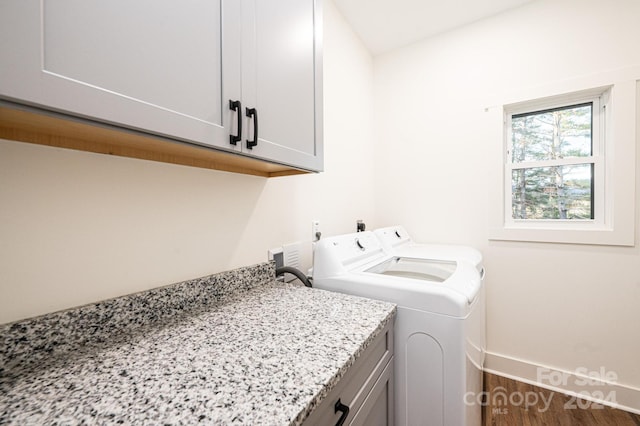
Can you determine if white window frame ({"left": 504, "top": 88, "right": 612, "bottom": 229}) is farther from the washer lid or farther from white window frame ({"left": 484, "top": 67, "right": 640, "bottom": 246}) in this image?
the washer lid

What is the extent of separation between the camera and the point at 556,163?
1805 millimetres

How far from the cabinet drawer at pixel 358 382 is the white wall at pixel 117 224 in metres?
0.64

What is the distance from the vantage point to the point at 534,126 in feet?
6.30

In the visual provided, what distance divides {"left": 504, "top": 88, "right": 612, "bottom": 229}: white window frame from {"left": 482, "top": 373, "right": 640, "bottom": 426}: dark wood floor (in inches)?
44.2

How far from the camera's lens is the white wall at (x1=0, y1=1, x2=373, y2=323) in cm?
59

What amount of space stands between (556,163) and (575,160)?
0.10m

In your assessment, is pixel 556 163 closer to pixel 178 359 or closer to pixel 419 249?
pixel 419 249

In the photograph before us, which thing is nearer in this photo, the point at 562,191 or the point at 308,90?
the point at 308,90

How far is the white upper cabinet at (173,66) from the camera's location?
41 centimetres

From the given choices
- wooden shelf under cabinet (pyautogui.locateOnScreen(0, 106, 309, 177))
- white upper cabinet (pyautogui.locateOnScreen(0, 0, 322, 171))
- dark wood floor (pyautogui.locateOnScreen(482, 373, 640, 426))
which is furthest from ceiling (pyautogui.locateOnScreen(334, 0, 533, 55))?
dark wood floor (pyautogui.locateOnScreen(482, 373, 640, 426))

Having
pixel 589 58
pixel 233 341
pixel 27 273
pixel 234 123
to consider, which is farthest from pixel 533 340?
pixel 27 273

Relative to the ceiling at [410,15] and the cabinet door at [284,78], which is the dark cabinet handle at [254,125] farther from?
the ceiling at [410,15]

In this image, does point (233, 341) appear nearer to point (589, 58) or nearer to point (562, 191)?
point (562, 191)

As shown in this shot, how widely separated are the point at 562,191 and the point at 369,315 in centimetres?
194
